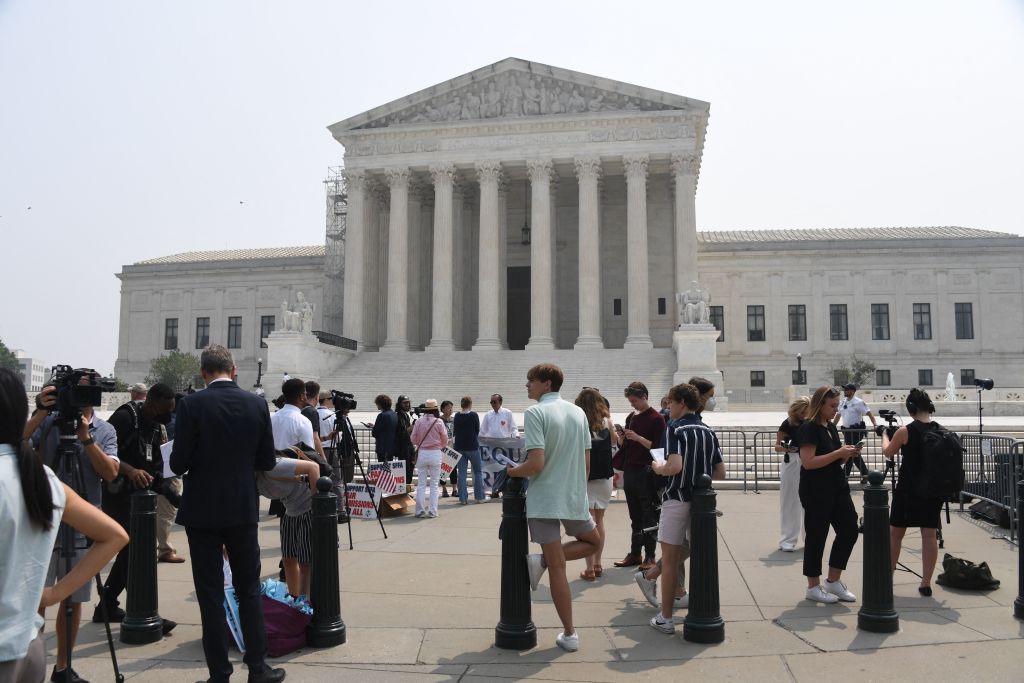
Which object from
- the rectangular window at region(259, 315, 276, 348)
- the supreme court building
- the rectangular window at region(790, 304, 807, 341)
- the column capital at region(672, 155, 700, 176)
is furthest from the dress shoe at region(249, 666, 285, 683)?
the rectangular window at region(259, 315, 276, 348)

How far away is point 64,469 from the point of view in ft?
19.5

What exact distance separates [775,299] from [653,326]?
32.8 feet

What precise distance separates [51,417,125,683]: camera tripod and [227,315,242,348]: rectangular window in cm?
5711

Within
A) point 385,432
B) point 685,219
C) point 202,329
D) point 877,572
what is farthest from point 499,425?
point 202,329

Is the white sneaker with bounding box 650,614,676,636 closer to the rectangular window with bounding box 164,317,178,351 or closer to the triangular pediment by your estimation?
the triangular pediment

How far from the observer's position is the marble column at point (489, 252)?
150ft

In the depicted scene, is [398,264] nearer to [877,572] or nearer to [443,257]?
[443,257]

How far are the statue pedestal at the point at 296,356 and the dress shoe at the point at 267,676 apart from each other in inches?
1333

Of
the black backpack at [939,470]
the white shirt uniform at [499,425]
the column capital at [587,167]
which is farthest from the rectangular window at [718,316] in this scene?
the black backpack at [939,470]

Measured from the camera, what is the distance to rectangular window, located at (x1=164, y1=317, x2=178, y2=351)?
61844 mm

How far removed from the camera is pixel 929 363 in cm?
5344

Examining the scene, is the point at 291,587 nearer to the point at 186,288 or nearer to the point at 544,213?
the point at 544,213

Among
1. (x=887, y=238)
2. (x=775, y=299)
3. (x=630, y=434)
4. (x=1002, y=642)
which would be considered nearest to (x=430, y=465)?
(x=630, y=434)

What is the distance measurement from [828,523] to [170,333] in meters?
61.4
